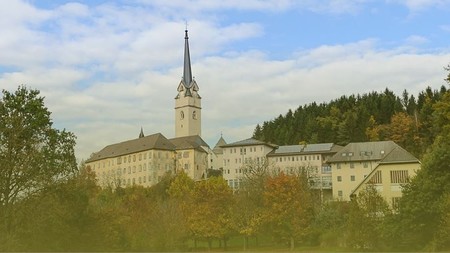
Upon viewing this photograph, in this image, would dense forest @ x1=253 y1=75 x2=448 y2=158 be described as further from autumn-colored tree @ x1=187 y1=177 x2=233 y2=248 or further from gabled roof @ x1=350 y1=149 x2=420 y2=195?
autumn-colored tree @ x1=187 y1=177 x2=233 y2=248

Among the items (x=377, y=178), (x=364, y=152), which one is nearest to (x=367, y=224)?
(x=377, y=178)

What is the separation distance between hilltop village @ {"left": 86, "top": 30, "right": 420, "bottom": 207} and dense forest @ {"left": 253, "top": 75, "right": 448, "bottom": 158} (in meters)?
6.48

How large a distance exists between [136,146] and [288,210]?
9600 centimetres

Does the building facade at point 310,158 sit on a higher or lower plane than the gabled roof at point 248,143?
lower

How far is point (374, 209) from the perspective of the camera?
4759cm

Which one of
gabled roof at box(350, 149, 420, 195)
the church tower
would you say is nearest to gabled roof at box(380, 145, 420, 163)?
gabled roof at box(350, 149, 420, 195)

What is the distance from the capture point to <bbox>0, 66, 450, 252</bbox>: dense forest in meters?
36.8

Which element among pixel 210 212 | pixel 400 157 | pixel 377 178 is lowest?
pixel 210 212

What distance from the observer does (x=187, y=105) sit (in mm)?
188875

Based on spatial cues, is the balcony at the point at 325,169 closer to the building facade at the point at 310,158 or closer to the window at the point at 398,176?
the building facade at the point at 310,158

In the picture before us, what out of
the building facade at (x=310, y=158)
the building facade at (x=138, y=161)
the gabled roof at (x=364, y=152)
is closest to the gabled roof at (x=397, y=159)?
the gabled roof at (x=364, y=152)

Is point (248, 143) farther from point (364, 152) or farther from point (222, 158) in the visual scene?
point (364, 152)

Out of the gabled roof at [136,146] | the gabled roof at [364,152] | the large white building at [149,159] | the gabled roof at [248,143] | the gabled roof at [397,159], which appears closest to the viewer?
the gabled roof at [397,159]

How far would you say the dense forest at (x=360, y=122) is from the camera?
111 meters
